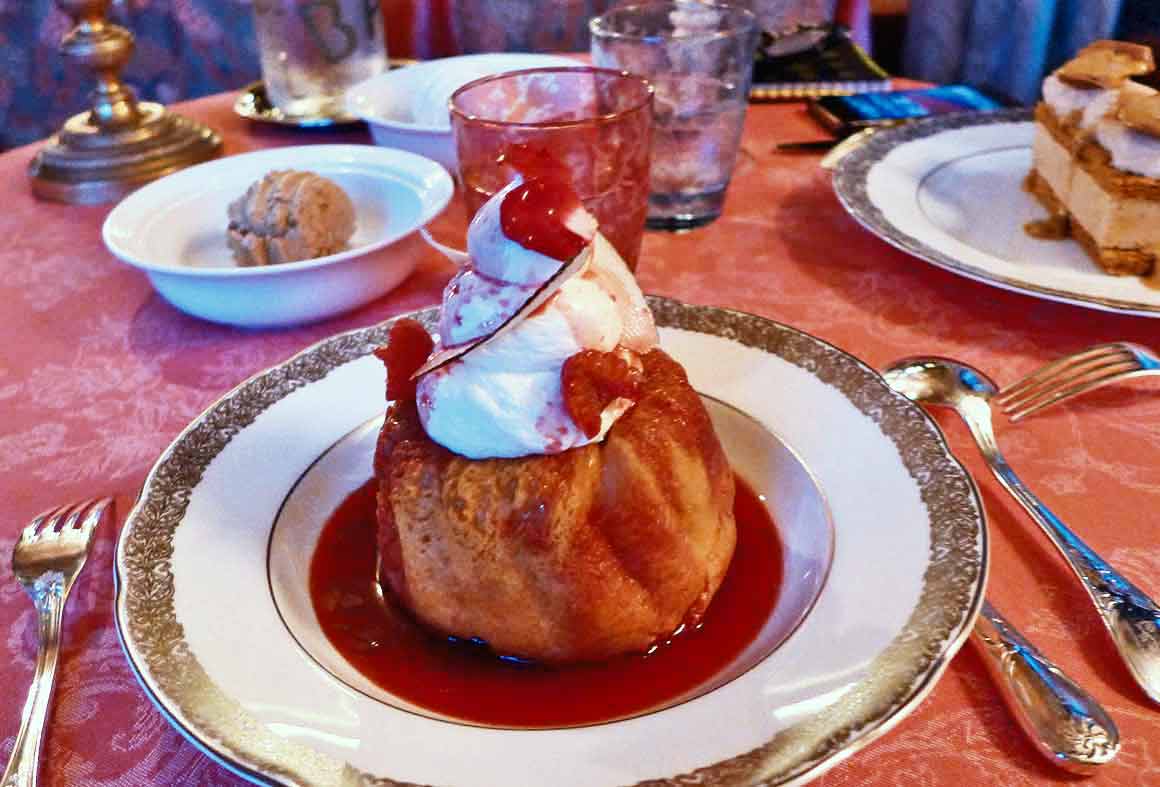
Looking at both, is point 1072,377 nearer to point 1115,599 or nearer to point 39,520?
point 1115,599

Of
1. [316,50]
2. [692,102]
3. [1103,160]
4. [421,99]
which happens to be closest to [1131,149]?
[1103,160]

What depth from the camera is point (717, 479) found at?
3.50 ft

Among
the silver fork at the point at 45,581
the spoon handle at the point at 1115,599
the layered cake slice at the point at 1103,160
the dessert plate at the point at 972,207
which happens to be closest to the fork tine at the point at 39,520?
the silver fork at the point at 45,581

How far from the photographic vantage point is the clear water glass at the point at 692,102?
1.87m

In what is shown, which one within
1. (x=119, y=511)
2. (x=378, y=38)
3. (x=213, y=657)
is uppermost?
(x=378, y=38)

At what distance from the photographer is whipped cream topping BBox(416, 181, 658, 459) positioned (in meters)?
0.96

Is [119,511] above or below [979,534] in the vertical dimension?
below

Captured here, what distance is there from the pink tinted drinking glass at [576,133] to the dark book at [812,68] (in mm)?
1021

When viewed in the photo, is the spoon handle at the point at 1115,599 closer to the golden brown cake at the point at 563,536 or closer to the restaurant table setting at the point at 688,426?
the restaurant table setting at the point at 688,426

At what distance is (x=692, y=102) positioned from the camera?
190 centimetres

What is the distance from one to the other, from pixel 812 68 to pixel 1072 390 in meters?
1.60

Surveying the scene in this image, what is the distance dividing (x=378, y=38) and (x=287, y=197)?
111 centimetres

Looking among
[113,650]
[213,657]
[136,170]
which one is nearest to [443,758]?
[213,657]

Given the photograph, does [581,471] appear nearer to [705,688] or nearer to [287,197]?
[705,688]
